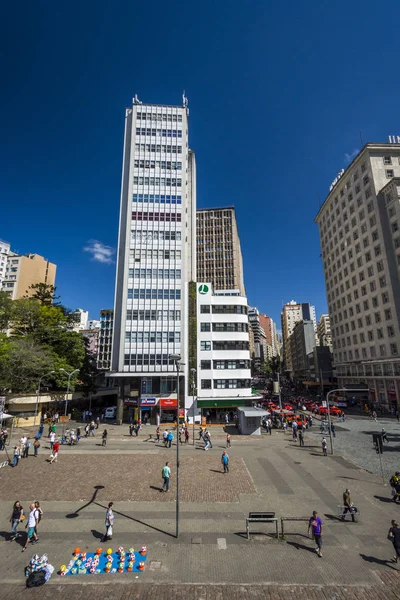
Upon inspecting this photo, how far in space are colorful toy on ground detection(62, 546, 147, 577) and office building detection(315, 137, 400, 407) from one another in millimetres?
52750

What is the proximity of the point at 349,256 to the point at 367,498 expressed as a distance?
59924 mm

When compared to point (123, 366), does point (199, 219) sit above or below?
above

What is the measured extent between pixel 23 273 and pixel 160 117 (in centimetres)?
7996

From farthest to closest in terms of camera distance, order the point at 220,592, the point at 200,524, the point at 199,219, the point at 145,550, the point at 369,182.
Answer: the point at 199,219
the point at 369,182
the point at 200,524
the point at 145,550
the point at 220,592

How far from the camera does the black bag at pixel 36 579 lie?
1009 cm

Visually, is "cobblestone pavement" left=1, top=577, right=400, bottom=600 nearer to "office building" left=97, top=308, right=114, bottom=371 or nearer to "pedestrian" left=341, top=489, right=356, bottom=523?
"pedestrian" left=341, top=489, right=356, bottom=523

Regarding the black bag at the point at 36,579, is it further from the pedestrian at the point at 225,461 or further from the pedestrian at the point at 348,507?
the pedestrian at the point at 225,461

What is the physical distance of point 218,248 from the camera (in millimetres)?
102000

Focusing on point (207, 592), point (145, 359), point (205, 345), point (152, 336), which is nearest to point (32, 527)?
point (207, 592)

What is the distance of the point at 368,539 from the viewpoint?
13102mm

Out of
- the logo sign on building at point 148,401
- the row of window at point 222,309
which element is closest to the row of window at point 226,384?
the logo sign on building at point 148,401

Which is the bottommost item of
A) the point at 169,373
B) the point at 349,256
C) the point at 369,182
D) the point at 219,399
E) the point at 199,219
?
the point at 219,399

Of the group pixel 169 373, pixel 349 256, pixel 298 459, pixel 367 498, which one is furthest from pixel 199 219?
pixel 367 498

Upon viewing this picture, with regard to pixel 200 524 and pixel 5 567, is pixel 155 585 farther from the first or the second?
pixel 5 567
